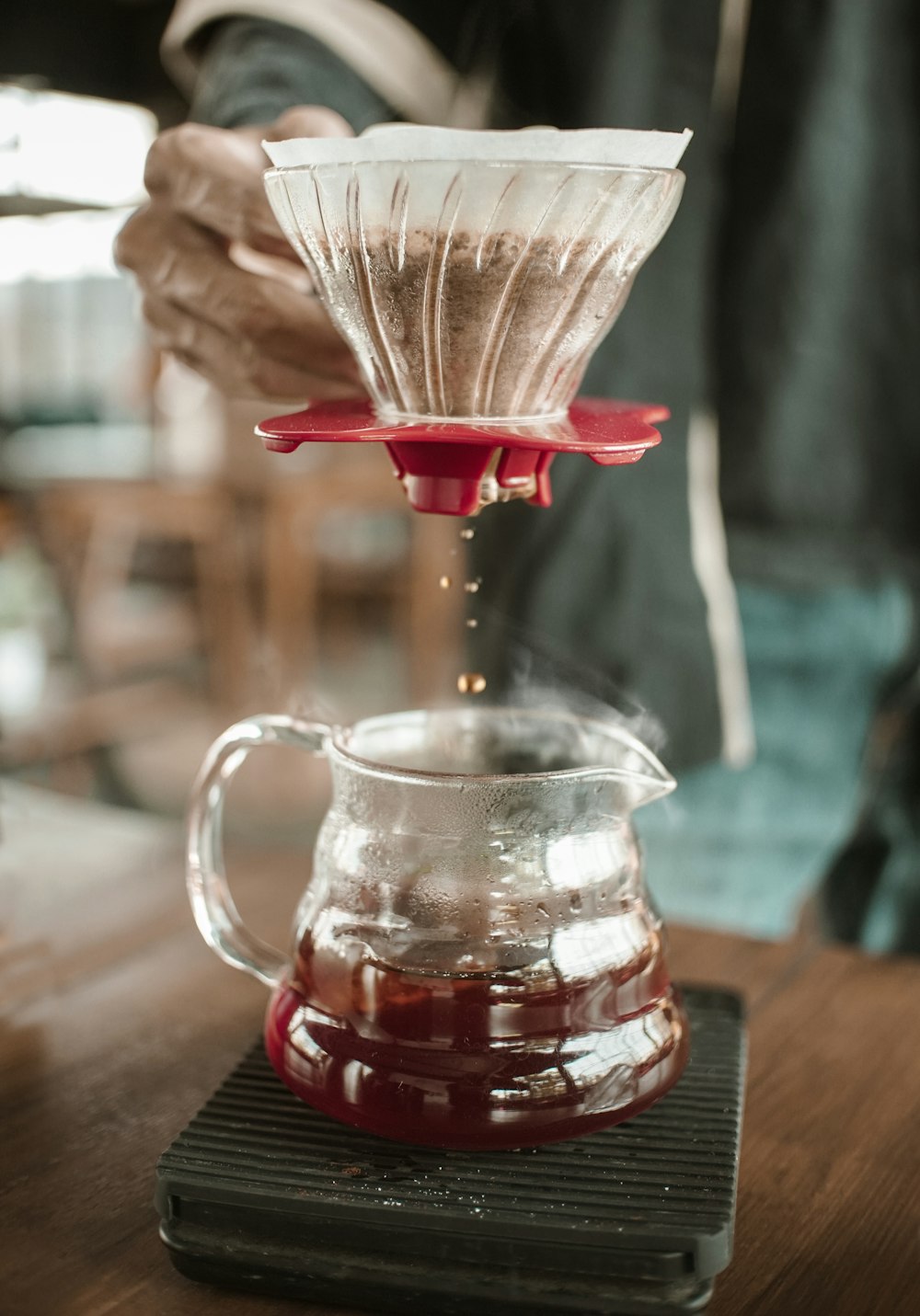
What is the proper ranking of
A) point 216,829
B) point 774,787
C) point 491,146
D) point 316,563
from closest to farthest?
point 491,146 → point 216,829 → point 774,787 → point 316,563

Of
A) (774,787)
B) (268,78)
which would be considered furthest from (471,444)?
(774,787)

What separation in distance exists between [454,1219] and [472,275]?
32 cm

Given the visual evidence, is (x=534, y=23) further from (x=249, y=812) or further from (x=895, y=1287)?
(x=249, y=812)

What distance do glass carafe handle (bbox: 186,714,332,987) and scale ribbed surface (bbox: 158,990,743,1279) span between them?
0.06m

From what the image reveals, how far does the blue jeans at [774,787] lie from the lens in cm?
106

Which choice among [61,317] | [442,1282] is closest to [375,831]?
[442,1282]

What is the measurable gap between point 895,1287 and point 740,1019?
16 centimetres

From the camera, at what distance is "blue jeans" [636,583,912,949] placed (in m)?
1.06

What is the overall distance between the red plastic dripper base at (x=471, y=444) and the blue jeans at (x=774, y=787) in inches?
23.7

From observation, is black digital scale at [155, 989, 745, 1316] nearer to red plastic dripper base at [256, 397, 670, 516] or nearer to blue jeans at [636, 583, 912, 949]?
red plastic dripper base at [256, 397, 670, 516]

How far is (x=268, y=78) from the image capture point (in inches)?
31.5

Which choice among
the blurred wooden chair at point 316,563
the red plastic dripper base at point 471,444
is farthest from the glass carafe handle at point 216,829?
the blurred wooden chair at point 316,563

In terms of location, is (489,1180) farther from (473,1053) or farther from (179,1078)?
→ (179,1078)

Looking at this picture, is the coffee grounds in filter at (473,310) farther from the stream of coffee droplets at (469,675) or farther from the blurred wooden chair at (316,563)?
the blurred wooden chair at (316,563)
